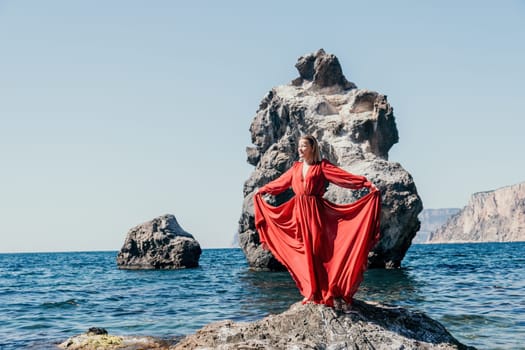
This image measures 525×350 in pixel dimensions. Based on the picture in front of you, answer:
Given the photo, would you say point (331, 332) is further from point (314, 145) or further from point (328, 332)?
point (314, 145)

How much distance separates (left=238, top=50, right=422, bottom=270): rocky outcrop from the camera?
30516 millimetres

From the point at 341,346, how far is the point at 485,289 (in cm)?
1556

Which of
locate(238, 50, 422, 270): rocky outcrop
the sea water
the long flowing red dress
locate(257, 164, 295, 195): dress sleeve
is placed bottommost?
the sea water

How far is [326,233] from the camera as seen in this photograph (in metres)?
7.97

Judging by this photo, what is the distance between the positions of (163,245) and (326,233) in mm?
34392

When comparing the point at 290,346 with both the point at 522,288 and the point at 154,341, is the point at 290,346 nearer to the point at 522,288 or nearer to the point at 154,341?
the point at 154,341

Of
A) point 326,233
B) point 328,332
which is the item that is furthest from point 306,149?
point 328,332

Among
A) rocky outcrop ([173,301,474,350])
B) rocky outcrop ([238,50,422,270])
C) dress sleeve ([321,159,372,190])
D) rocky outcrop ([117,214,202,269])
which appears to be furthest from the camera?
rocky outcrop ([117,214,202,269])

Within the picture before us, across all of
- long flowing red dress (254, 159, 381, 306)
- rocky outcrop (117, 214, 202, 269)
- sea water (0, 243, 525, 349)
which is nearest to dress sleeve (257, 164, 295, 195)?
long flowing red dress (254, 159, 381, 306)

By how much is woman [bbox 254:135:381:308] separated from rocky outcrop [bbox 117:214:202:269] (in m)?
33.4

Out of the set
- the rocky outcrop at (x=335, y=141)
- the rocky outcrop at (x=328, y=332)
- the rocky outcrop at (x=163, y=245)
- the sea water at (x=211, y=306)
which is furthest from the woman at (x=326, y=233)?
the rocky outcrop at (x=163, y=245)

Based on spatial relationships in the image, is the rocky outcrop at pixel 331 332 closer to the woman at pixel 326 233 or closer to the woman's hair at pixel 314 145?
the woman at pixel 326 233

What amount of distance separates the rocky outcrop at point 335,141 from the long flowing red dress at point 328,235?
67.3 feet

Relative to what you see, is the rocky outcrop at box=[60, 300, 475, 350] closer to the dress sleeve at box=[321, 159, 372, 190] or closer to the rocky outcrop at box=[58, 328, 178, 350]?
the dress sleeve at box=[321, 159, 372, 190]
